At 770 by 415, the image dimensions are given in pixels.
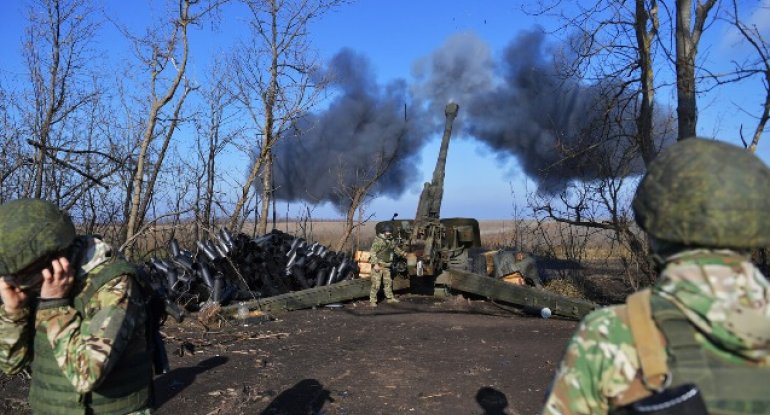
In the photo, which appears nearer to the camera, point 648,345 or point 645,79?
point 648,345

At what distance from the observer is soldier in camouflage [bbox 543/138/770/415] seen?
1569mm

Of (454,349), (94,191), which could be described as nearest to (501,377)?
(454,349)

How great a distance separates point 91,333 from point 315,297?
879 cm

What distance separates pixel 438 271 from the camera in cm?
1246

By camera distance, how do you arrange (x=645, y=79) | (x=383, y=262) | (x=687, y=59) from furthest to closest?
(x=383, y=262), (x=645, y=79), (x=687, y=59)

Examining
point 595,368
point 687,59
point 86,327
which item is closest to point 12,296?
point 86,327

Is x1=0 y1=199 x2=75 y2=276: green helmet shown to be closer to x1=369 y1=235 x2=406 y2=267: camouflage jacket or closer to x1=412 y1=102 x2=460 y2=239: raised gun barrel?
x1=369 y1=235 x2=406 y2=267: camouflage jacket

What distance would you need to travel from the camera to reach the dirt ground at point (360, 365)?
5.81 meters

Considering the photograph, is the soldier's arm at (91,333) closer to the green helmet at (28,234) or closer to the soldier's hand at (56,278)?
the soldier's hand at (56,278)

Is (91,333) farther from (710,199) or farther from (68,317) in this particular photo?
(710,199)

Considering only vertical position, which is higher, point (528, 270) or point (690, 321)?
point (690, 321)

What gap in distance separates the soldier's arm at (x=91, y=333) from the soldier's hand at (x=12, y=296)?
98 millimetres

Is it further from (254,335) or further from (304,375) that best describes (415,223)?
(304,375)

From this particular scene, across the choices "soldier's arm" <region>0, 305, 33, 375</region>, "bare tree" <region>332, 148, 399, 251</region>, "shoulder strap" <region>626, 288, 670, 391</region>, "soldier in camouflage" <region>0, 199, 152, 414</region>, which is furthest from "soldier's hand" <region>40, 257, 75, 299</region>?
"bare tree" <region>332, 148, 399, 251</region>
